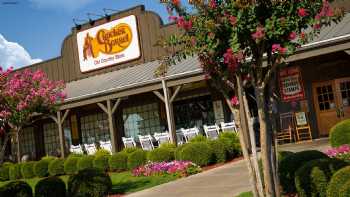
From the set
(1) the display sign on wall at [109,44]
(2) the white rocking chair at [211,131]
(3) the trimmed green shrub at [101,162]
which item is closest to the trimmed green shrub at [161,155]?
(3) the trimmed green shrub at [101,162]

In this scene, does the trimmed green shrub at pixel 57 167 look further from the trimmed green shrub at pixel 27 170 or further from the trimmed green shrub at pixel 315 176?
the trimmed green shrub at pixel 315 176

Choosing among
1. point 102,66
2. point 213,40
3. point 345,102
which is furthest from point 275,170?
point 102,66

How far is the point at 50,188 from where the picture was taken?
11.1 meters

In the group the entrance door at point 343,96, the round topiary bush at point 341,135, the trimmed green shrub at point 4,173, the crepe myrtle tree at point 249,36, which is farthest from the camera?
the trimmed green shrub at point 4,173

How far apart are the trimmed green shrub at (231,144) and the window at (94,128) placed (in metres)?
9.16

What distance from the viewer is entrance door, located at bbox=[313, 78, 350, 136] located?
1633 cm

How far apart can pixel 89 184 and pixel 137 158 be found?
447cm

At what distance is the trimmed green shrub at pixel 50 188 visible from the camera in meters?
11.0

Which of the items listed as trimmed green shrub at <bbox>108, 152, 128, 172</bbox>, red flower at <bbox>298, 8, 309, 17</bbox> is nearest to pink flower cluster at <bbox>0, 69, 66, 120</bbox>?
trimmed green shrub at <bbox>108, 152, 128, 172</bbox>

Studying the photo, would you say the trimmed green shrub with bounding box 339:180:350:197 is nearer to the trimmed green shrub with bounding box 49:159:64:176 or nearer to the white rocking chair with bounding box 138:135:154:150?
the trimmed green shrub with bounding box 49:159:64:176

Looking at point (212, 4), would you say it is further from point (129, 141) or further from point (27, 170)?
point (129, 141)

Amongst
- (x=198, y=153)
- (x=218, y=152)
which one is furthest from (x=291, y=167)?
(x=218, y=152)

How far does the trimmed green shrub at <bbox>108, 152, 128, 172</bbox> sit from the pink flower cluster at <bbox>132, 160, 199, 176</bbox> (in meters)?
1.56

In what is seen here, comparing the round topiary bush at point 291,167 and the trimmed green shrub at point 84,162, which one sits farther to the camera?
the trimmed green shrub at point 84,162
